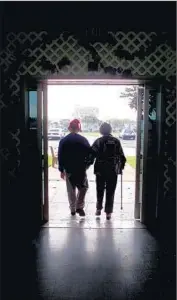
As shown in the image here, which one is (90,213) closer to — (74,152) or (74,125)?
(74,152)

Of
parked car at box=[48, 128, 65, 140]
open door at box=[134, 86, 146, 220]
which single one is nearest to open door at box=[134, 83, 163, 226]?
open door at box=[134, 86, 146, 220]

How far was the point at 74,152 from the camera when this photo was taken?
175 inches

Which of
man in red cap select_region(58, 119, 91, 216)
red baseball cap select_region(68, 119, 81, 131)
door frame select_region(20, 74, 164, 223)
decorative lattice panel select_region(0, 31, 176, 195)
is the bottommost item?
man in red cap select_region(58, 119, 91, 216)

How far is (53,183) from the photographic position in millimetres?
7043

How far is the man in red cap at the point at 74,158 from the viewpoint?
4.45 meters

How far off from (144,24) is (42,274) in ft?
8.83

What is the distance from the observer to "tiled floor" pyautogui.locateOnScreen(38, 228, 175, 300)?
102 inches

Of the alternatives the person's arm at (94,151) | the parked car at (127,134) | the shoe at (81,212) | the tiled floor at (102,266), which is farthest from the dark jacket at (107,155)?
the parked car at (127,134)

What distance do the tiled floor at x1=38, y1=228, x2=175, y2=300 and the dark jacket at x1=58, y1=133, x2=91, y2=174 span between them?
818 mm

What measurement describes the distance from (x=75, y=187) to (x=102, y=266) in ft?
5.44

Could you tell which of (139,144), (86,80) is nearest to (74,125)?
(86,80)

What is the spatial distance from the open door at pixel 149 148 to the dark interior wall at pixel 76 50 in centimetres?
12

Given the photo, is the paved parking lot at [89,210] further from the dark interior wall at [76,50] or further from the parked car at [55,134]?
the parked car at [55,134]

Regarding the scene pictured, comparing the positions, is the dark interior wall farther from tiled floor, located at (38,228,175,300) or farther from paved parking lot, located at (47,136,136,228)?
paved parking lot, located at (47,136,136,228)
